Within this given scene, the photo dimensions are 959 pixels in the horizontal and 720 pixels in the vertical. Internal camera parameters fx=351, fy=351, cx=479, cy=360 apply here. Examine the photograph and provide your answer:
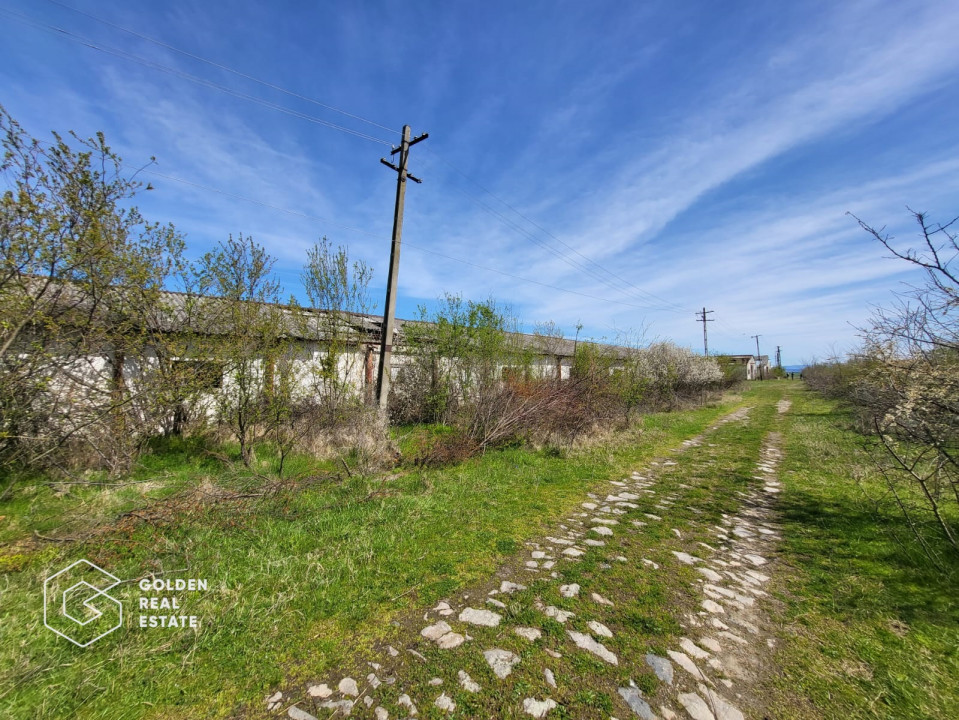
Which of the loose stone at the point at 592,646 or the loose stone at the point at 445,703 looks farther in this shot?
the loose stone at the point at 592,646

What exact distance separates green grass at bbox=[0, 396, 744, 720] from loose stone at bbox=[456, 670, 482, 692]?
668 mm

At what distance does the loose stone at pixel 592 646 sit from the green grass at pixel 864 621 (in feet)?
3.01

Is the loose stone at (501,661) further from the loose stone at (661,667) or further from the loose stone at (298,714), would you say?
the loose stone at (298,714)

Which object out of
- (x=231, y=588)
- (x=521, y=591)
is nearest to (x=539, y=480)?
(x=521, y=591)

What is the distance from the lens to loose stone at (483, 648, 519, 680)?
225 cm

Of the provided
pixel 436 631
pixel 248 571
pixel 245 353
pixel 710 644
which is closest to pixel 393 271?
pixel 245 353

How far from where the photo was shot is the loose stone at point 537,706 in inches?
77.7

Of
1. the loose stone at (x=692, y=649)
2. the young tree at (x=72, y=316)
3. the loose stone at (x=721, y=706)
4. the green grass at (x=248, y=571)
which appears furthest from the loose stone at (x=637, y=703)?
the young tree at (x=72, y=316)

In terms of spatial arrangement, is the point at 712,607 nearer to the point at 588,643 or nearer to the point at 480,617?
the point at 588,643

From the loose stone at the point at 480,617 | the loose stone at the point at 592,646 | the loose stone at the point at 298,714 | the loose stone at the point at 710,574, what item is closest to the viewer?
the loose stone at the point at 298,714

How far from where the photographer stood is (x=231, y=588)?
3.05 m

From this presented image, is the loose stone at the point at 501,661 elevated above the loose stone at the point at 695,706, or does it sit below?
below

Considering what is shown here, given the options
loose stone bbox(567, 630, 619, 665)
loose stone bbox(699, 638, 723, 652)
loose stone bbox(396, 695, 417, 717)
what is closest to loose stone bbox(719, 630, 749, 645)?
loose stone bbox(699, 638, 723, 652)

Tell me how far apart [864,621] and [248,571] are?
17.1ft
